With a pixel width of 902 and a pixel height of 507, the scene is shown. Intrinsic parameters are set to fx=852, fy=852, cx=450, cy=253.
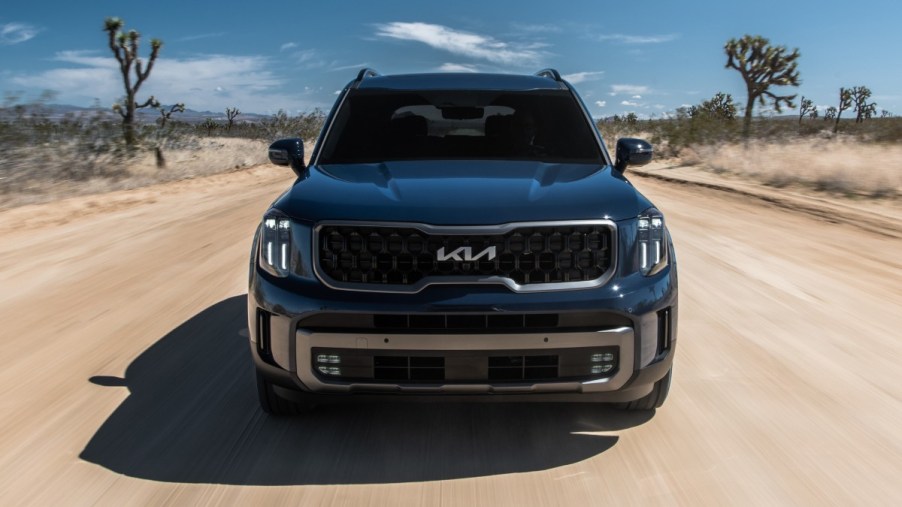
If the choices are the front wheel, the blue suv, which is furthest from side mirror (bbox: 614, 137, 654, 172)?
the front wheel

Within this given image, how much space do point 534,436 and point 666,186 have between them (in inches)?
634

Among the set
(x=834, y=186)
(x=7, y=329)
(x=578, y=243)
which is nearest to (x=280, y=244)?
(x=578, y=243)

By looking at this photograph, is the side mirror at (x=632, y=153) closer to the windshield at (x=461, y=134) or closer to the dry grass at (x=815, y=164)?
the windshield at (x=461, y=134)

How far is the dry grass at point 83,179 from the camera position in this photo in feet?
55.7

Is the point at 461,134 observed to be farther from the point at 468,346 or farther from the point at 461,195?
the point at 468,346

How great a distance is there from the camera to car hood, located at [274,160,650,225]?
342cm

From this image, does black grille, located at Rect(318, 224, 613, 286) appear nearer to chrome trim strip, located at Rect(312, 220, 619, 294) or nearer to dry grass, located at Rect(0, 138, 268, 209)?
chrome trim strip, located at Rect(312, 220, 619, 294)

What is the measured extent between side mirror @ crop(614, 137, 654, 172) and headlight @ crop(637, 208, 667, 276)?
115cm

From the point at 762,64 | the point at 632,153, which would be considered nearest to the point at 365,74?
the point at 632,153

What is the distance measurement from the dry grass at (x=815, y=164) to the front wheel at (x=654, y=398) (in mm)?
13135

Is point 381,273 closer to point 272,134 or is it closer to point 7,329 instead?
point 7,329

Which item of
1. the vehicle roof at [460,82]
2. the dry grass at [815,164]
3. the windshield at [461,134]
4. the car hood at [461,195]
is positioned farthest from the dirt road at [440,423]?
the dry grass at [815,164]

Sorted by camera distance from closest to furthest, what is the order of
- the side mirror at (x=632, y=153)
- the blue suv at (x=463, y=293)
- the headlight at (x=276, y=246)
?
the blue suv at (x=463, y=293), the headlight at (x=276, y=246), the side mirror at (x=632, y=153)

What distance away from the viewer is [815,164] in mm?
20828
